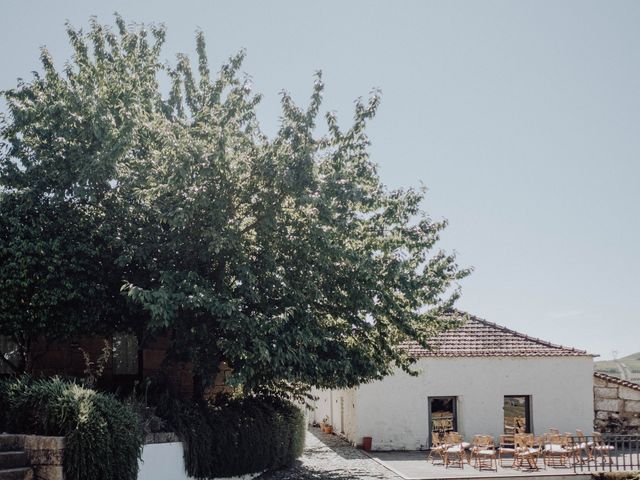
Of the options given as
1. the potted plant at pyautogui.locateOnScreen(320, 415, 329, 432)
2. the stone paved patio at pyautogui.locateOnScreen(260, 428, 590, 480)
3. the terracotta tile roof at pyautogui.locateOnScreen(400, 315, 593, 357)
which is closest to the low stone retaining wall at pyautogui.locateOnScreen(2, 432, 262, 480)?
the stone paved patio at pyautogui.locateOnScreen(260, 428, 590, 480)

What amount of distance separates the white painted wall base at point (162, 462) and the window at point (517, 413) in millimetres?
16189

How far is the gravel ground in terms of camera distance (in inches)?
738

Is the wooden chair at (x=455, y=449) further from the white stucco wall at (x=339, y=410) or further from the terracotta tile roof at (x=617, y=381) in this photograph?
the terracotta tile roof at (x=617, y=381)

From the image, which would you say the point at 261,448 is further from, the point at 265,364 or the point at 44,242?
the point at 44,242

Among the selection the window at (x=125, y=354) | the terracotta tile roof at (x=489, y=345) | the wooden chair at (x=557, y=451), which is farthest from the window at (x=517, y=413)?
the window at (x=125, y=354)

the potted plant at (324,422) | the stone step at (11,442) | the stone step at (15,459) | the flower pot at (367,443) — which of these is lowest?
the potted plant at (324,422)

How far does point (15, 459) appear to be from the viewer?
37.0 feet

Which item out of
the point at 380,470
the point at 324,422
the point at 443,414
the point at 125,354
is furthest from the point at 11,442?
A: the point at 324,422

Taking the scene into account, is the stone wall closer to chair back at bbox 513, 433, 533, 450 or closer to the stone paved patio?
the stone paved patio

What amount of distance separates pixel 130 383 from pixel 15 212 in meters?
6.37

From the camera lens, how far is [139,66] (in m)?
18.7

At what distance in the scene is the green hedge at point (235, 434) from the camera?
48.7 feet

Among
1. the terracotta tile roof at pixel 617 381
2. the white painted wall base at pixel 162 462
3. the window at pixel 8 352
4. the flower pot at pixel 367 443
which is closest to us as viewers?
the white painted wall base at pixel 162 462

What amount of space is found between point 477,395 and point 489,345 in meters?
2.19
